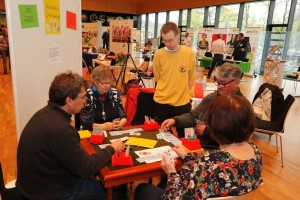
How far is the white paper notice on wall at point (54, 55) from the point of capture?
2.36 metres

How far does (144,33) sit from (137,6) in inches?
78.7

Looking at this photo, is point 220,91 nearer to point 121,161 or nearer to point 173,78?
point 173,78

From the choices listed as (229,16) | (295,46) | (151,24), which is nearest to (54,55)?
(295,46)

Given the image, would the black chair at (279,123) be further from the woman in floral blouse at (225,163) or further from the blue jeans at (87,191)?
the blue jeans at (87,191)

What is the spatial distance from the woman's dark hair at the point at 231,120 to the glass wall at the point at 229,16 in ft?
36.2

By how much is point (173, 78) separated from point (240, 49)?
7.69 meters

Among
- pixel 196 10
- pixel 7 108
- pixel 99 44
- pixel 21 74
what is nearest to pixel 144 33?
pixel 99 44

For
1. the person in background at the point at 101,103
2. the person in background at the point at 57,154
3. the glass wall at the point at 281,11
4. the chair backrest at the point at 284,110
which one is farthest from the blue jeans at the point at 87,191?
the glass wall at the point at 281,11

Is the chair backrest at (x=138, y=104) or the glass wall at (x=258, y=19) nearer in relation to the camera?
the chair backrest at (x=138, y=104)

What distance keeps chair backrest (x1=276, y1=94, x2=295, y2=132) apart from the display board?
2.65m

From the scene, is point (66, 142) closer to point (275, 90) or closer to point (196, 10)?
point (275, 90)

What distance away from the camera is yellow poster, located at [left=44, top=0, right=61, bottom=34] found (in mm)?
2236

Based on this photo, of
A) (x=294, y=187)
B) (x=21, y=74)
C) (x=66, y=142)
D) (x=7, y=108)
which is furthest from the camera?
(x=7, y=108)

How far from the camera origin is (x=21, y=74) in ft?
6.58
